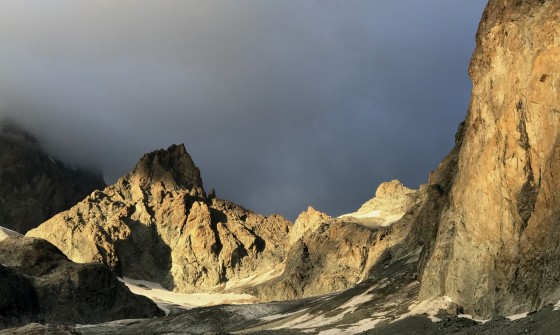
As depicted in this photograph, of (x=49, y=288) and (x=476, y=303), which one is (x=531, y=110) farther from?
(x=49, y=288)

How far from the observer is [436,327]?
193 feet

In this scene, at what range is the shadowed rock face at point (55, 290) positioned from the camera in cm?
14225

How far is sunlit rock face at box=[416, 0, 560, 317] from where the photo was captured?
53469 mm

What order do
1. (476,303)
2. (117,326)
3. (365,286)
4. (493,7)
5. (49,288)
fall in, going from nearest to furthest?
(476,303), (493,7), (365,286), (117,326), (49,288)

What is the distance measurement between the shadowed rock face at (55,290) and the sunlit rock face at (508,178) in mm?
101418

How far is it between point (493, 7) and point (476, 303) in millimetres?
33489

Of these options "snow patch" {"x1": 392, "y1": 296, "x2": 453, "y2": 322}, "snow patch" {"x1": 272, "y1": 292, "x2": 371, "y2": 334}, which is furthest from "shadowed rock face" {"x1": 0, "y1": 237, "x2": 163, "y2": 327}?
"snow patch" {"x1": 392, "y1": 296, "x2": 453, "y2": 322}

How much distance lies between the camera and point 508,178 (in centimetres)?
6062

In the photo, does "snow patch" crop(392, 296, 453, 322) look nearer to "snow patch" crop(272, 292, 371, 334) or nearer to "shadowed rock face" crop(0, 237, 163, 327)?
"snow patch" crop(272, 292, 371, 334)

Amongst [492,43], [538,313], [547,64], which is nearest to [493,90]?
[492,43]

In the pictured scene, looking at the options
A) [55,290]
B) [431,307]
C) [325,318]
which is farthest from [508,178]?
[55,290]

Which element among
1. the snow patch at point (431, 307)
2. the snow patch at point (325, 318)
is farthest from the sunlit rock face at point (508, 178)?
the snow patch at point (325, 318)

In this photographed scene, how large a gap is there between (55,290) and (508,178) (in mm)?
124129

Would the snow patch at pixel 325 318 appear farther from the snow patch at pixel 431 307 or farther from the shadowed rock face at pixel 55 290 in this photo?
the shadowed rock face at pixel 55 290
